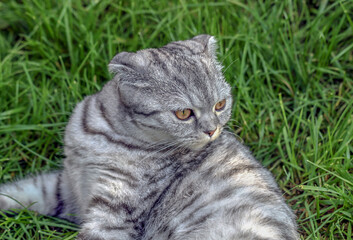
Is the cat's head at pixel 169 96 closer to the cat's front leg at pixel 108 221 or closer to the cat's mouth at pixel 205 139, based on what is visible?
the cat's mouth at pixel 205 139

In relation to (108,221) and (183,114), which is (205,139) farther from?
(108,221)

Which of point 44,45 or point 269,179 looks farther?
point 44,45

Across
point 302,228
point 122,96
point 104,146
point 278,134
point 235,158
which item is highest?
point 122,96

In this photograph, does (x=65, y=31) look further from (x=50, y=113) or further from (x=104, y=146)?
(x=104, y=146)

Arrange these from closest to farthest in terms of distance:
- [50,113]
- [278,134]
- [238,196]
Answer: [238,196], [278,134], [50,113]

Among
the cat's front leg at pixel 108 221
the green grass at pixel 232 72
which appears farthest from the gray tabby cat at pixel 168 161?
the green grass at pixel 232 72

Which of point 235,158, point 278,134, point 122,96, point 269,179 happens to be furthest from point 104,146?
point 278,134

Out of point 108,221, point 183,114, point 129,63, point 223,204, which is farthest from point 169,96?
point 108,221
